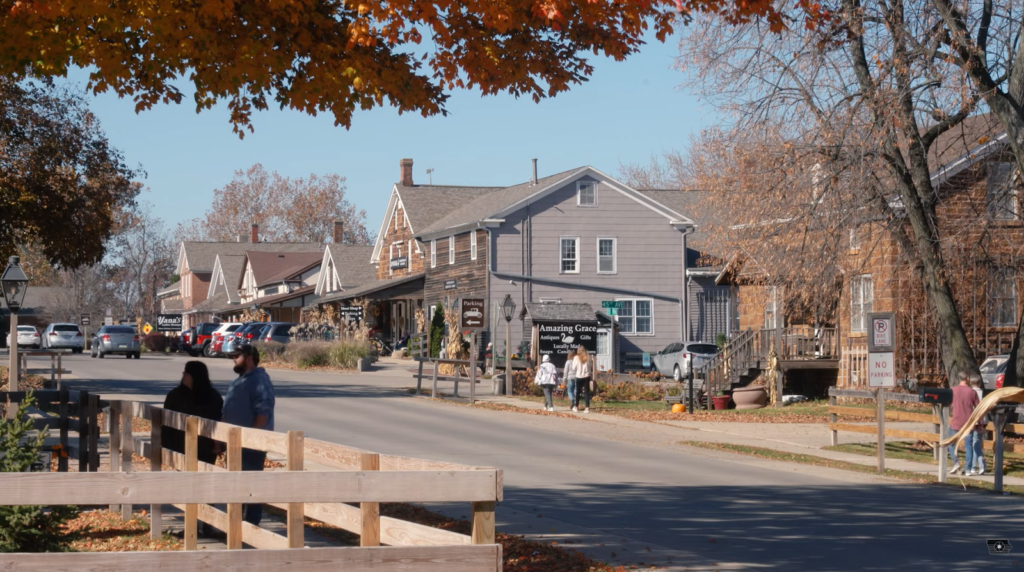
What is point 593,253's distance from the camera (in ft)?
161

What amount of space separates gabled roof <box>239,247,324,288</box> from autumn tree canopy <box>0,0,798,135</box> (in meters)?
67.0

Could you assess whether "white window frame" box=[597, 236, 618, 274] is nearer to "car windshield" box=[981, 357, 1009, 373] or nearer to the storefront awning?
the storefront awning

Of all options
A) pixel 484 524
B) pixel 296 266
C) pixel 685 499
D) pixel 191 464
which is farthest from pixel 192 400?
pixel 296 266

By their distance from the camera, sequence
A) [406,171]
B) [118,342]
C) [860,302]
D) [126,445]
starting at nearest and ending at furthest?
[126,445], [860,302], [118,342], [406,171]

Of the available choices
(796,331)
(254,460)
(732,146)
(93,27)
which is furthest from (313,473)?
(796,331)

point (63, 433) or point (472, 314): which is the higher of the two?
point (472, 314)

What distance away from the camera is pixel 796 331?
35438 mm

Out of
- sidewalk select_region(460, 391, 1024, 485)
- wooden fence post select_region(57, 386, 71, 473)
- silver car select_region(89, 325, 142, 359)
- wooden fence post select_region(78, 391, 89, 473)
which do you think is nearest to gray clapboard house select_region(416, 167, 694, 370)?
silver car select_region(89, 325, 142, 359)

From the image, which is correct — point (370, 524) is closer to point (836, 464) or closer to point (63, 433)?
point (63, 433)

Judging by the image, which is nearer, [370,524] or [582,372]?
[370,524]

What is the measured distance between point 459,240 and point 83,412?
127 ft

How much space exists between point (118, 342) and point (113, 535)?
44.6 meters

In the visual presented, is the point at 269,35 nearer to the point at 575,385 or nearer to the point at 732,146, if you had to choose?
the point at 732,146

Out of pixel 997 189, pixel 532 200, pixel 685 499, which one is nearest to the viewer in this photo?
pixel 685 499
